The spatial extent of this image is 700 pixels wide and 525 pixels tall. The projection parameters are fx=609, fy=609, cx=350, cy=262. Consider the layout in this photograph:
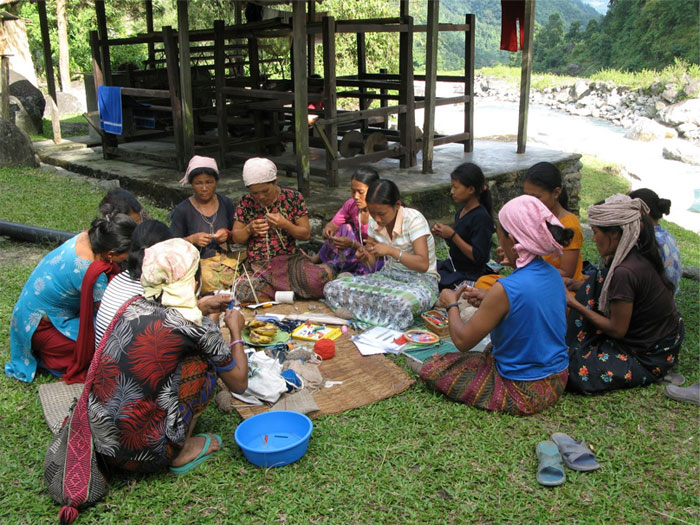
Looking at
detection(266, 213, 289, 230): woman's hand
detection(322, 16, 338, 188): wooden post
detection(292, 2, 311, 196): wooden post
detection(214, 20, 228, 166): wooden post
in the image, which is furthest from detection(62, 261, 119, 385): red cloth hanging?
detection(214, 20, 228, 166): wooden post

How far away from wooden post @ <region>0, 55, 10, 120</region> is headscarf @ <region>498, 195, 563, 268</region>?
1056 centimetres

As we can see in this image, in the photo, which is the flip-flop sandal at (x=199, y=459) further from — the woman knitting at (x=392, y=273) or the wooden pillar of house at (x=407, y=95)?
the wooden pillar of house at (x=407, y=95)

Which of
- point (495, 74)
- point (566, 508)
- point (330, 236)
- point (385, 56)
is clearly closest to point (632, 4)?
point (495, 74)

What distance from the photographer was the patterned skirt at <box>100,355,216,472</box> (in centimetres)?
266

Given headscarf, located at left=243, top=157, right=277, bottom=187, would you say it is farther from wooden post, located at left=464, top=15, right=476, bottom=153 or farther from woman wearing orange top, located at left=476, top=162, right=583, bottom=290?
wooden post, located at left=464, top=15, right=476, bottom=153

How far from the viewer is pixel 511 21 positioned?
9258 mm

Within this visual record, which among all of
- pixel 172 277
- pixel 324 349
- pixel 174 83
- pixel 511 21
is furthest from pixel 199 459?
pixel 511 21

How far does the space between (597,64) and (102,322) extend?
3279cm

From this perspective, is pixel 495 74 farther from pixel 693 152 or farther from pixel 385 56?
pixel 693 152

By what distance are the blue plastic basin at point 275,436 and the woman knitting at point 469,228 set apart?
6.53 feet

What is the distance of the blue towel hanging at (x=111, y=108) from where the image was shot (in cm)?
848

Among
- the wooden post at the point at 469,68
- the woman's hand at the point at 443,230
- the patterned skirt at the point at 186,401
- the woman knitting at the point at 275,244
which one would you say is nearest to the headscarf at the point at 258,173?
the woman knitting at the point at 275,244

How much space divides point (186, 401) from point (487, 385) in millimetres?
1569

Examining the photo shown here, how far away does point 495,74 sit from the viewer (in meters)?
32.0
